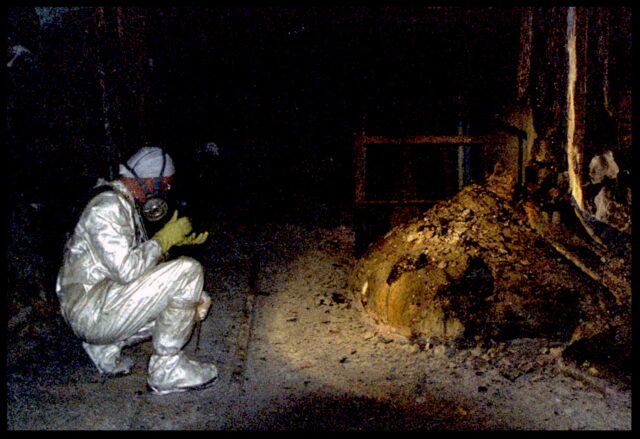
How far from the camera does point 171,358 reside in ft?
12.5

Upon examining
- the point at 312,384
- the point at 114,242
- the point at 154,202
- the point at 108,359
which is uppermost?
the point at 154,202

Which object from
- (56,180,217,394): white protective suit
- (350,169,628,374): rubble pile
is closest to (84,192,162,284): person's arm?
(56,180,217,394): white protective suit

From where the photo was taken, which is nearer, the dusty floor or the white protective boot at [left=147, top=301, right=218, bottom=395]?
the dusty floor

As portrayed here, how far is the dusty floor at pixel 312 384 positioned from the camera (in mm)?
3404

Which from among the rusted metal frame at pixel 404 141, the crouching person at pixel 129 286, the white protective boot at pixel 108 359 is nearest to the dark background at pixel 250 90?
the rusted metal frame at pixel 404 141

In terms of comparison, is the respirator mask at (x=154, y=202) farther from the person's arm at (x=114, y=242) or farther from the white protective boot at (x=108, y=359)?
the white protective boot at (x=108, y=359)

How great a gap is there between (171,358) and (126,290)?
586mm

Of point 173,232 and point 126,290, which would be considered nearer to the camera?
point 126,290

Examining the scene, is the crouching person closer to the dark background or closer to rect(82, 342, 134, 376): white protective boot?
rect(82, 342, 134, 376): white protective boot

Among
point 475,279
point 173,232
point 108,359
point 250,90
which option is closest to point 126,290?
point 173,232

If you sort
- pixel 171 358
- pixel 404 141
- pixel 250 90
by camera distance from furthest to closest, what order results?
pixel 250 90
pixel 404 141
pixel 171 358

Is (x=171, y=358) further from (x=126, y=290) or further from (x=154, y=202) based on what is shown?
(x=154, y=202)

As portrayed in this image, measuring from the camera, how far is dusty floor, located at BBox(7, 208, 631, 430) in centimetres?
340

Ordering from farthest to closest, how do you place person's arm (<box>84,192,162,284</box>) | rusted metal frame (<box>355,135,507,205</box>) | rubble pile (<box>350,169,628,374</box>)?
rusted metal frame (<box>355,135,507,205</box>) → rubble pile (<box>350,169,628,374</box>) → person's arm (<box>84,192,162,284</box>)
